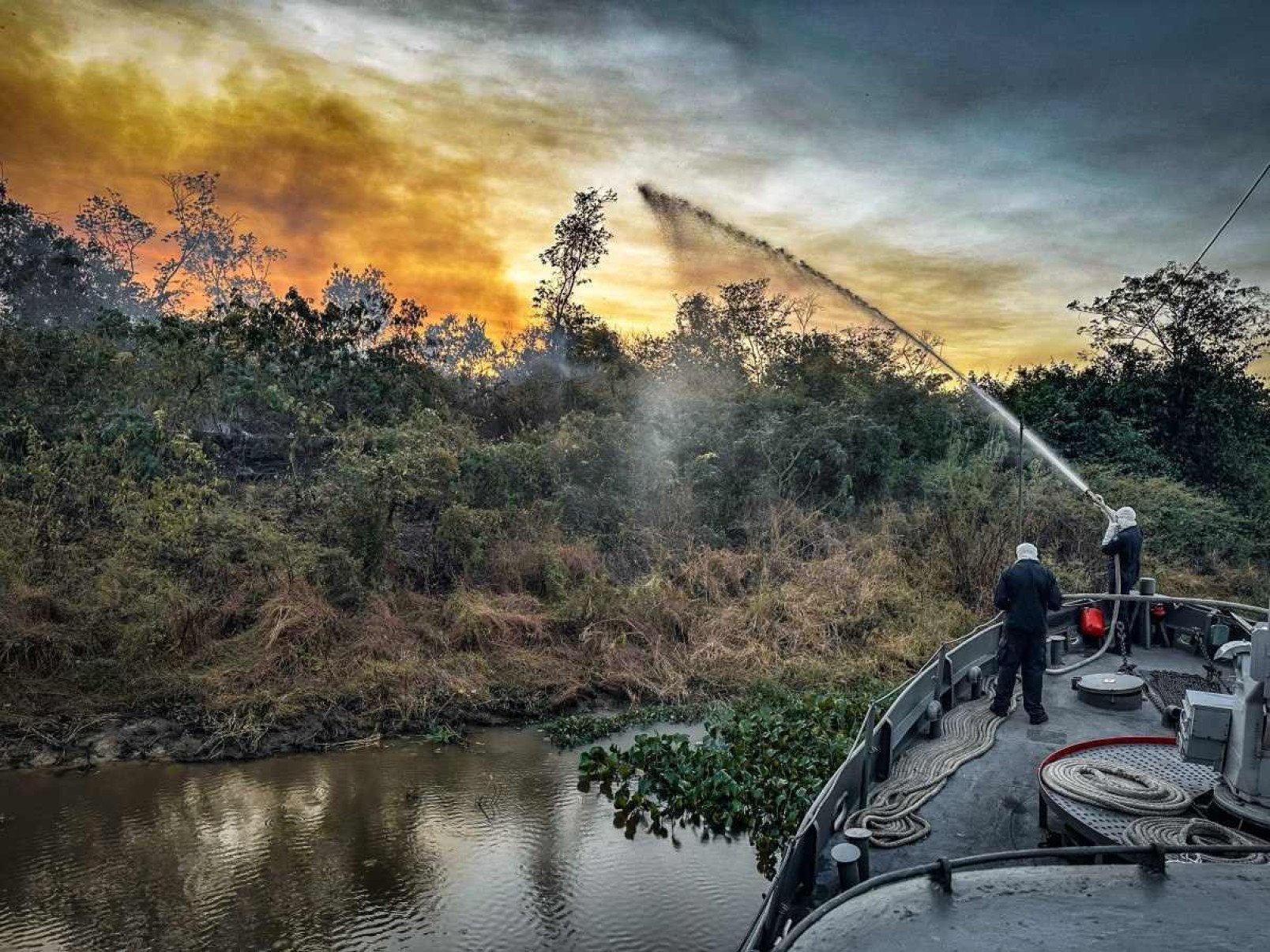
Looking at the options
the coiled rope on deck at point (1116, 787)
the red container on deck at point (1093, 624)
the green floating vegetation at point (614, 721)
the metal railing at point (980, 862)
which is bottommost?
the green floating vegetation at point (614, 721)

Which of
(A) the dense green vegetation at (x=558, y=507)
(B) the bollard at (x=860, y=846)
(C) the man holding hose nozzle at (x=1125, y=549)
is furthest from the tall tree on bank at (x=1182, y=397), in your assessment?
(B) the bollard at (x=860, y=846)

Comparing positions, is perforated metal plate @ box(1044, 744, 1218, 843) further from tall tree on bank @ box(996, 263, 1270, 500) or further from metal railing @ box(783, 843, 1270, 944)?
tall tree on bank @ box(996, 263, 1270, 500)

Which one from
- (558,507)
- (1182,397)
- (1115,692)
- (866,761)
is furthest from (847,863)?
(1182,397)

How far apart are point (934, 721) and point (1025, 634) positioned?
1.10 m

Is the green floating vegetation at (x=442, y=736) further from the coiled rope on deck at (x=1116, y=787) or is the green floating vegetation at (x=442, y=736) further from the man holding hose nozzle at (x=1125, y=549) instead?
the man holding hose nozzle at (x=1125, y=549)

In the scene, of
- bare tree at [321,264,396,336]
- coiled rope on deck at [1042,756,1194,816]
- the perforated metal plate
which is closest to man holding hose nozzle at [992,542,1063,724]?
the perforated metal plate

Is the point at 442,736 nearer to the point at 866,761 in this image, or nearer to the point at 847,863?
the point at 866,761

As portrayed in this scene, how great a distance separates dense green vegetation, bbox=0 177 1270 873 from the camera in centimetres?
1042

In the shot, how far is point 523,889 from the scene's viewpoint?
6.74 meters

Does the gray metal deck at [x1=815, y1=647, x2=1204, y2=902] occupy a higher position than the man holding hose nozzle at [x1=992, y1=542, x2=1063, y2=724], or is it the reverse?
the man holding hose nozzle at [x1=992, y1=542, x2=1063, y2=724]

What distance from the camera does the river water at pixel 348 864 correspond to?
20.0ft

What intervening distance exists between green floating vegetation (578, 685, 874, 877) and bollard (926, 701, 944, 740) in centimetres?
165

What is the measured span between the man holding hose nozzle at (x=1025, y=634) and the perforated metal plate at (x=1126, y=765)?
1386 millimetres

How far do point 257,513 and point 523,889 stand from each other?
332 inches
